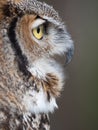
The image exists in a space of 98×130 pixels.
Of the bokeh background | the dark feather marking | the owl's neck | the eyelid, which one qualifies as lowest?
the bokeh background

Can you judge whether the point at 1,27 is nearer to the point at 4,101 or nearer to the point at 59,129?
the point at 4,101

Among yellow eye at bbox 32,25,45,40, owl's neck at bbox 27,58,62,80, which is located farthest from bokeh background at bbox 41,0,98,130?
yellow eye at bbox 32,25,45,40

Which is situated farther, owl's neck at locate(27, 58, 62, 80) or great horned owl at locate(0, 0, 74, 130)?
owl's neck at locate(27, 58, 62, 80)

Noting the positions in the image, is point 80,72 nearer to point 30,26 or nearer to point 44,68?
point 44,68

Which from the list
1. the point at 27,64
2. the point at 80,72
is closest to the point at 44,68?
the point at 27,64

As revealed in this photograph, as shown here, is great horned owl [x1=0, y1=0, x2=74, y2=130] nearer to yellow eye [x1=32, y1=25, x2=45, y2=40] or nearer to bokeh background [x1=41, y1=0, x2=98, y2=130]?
yellow eye [x1=32, y1=25, x2=45, y2=40]

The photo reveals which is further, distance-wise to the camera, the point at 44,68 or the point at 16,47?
Result: the point at 44,68

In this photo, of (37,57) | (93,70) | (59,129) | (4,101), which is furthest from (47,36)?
(93,70)

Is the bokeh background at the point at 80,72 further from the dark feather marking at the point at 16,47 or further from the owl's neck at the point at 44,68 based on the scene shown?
the dark feather marking at the point at 16,47
